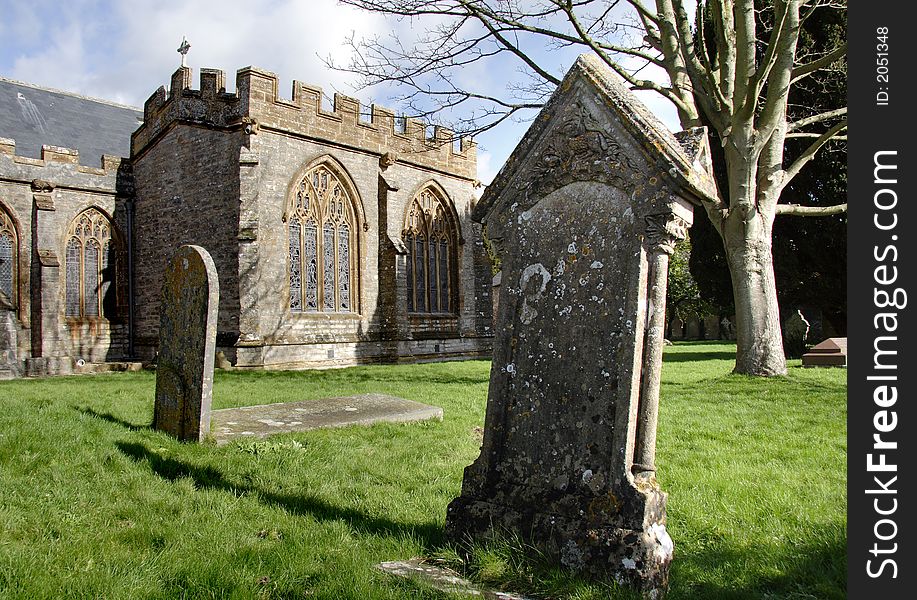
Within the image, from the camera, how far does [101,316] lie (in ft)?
64.2

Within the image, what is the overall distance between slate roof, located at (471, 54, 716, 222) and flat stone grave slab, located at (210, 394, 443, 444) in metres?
3.94

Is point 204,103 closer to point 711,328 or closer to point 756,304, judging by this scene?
point 756,304

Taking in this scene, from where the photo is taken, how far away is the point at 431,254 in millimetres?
22328

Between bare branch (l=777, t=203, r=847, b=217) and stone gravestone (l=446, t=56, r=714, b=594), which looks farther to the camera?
bare branch (l=777, t=203, r=847, b=217)

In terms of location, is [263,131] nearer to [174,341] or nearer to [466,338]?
[466,338]

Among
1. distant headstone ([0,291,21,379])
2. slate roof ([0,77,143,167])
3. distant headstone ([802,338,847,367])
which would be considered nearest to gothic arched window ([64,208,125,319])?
distant headstone ([0,291,21,379])

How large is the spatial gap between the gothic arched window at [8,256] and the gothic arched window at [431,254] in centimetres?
1135

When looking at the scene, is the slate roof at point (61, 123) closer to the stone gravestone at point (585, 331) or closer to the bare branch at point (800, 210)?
the bare branch at point (800, 210)

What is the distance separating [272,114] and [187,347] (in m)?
12.6

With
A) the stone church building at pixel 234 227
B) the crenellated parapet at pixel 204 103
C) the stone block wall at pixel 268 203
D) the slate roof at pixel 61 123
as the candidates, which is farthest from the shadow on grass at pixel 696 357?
the slate roof at pixel 61 123

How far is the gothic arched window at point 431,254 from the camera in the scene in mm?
21672

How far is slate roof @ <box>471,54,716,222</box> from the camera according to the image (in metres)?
3.19

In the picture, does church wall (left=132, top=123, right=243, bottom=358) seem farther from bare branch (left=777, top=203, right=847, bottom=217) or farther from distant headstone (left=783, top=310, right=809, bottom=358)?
distant headstone (left=783, top=310, right=809, bottom=358)

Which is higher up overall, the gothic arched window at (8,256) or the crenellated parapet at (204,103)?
the crenellated parapet at (204,103)
